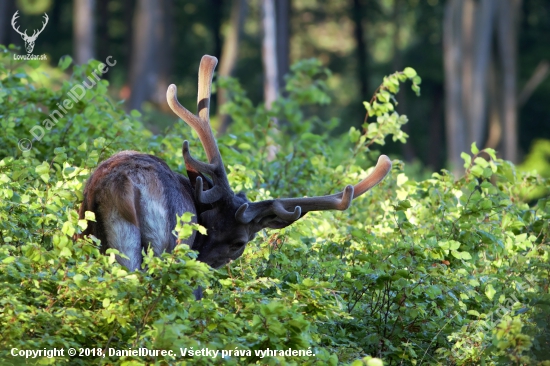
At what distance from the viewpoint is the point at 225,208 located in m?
7.27

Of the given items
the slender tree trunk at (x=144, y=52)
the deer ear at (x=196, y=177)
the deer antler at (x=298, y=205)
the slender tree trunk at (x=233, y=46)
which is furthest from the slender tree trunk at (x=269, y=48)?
the deer ear at (x=196, y=177)

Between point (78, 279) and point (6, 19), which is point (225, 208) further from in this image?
point (6, 19)

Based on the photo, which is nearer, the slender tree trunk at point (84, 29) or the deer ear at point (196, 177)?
the deer ear at point (196, 177)

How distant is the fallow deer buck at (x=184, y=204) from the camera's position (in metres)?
6.23

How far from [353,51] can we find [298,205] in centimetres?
3646

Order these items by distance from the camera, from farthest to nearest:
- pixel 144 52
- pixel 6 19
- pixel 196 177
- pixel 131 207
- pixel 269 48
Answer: pixel 6 19, pixel 144 52, pixel 269 48, pixel 196 177, pixel 131 207

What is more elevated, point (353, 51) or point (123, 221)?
point (353, 51)

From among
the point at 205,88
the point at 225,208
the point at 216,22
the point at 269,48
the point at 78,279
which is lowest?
the point at 78,279

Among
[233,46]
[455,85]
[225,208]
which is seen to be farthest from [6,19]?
[225,208]

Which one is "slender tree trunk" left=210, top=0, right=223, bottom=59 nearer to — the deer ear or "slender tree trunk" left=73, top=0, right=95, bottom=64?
"slender tree trunk" left=73, top=0, right=95, bottom=64

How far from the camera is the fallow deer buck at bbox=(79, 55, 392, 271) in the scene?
20.4ft

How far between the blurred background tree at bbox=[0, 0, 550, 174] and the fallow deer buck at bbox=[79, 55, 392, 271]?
66.9ft

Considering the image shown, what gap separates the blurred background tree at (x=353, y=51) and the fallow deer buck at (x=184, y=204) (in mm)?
20387

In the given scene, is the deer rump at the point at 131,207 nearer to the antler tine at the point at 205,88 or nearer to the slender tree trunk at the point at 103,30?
the antler tine at the point at 205,88
